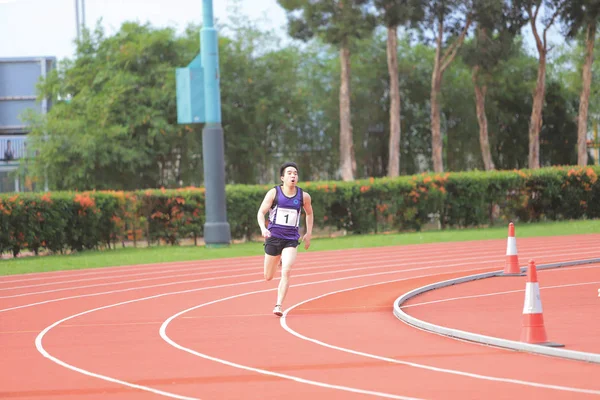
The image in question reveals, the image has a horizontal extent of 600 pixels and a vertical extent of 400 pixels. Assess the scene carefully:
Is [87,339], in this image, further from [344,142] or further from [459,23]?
[459,23]

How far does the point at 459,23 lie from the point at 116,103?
1486cm

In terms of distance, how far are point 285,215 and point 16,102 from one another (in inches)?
1540

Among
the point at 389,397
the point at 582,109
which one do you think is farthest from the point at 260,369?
the point at 582,109

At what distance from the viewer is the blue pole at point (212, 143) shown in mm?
28281

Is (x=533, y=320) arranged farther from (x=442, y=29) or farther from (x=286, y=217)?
(x=442, y=29)

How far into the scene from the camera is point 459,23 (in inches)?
1737

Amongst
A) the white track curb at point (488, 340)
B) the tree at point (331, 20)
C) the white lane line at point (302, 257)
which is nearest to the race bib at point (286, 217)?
the white track curb at point (488, 340)

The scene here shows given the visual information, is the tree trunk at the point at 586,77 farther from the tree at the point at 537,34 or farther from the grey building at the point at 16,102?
the grey building at the point at 16,102

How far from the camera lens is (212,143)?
2858cm

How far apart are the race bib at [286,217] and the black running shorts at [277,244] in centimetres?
22

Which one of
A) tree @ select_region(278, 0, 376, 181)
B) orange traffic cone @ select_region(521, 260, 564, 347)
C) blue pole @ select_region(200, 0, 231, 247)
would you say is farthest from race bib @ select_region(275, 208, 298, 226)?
tree @ select_region(278, 0, 376, 181)

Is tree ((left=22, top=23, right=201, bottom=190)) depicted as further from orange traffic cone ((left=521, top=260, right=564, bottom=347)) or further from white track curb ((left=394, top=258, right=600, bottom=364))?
orange traffic cone ((left=521, top=260, right=564, bottom=347))

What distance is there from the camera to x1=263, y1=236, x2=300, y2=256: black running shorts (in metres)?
13.0

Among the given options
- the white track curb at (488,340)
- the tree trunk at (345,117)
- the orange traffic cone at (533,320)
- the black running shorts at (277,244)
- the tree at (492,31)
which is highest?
the tree at (492,31)
